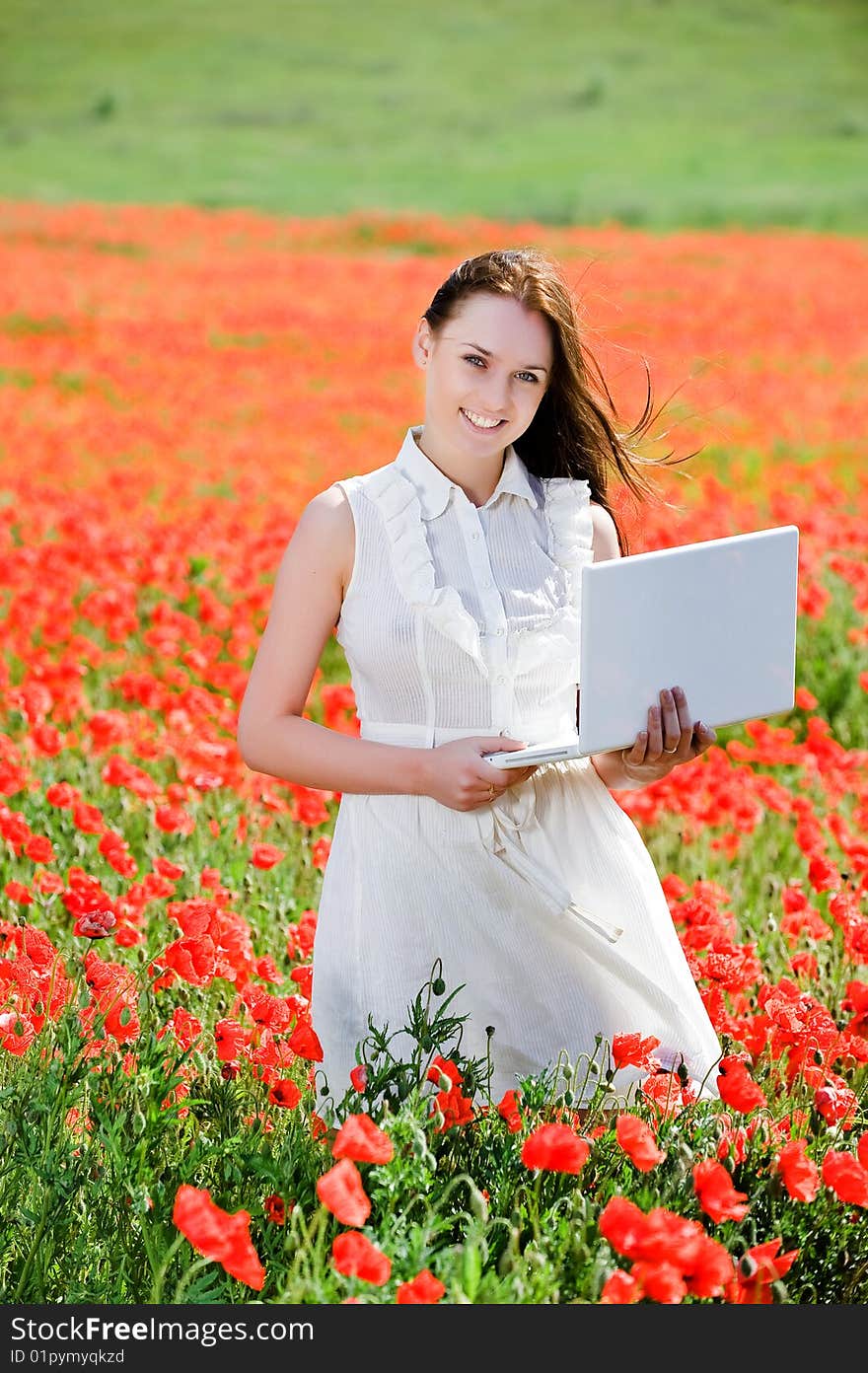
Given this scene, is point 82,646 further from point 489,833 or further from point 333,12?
point 333,12

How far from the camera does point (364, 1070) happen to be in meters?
2.48

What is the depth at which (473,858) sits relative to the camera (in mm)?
2707

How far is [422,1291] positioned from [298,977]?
1231mm

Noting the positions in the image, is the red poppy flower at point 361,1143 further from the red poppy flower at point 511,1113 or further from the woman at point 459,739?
the woman at point 459,739

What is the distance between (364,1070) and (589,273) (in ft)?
5.06

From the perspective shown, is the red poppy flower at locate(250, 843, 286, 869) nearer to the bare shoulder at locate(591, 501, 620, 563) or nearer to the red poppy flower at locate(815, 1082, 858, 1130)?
the bare shoulder at locate(591, 501, 620, 563)

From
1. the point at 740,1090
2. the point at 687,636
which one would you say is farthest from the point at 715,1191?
the point at 687,636

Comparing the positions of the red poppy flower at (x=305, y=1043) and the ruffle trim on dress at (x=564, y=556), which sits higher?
the ruffle trim on dress at (x=564, y=556)

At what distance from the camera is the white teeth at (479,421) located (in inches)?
107

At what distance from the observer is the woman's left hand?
8.24 ft

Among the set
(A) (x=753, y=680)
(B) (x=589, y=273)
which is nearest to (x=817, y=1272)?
(A) (x=753, y=680)

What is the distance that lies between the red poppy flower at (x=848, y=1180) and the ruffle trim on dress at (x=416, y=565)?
0.91 metres

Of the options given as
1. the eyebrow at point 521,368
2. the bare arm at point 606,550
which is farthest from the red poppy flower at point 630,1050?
the eyebrow at point 521,368

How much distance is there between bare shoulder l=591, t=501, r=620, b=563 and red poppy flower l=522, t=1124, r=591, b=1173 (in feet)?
3.83
